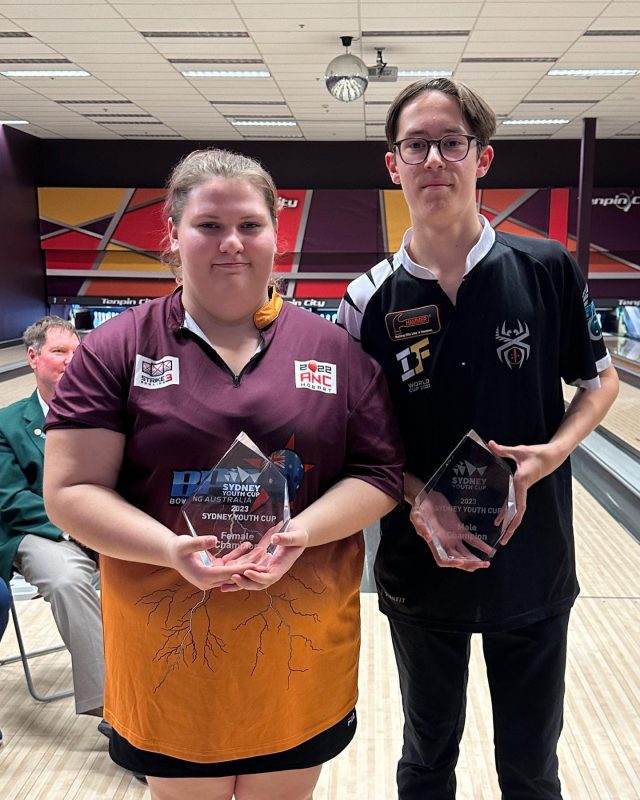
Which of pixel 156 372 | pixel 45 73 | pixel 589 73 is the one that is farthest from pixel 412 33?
pixel 156 372

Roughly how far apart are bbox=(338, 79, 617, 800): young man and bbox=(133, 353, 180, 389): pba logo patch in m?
0.44

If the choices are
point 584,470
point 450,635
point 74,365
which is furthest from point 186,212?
point 584,470

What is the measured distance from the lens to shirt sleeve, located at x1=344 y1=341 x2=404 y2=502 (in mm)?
1263

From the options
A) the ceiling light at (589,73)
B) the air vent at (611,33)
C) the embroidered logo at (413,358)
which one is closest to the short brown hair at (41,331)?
the embroidered logo at (413,358)

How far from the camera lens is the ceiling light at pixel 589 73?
875 centimetres

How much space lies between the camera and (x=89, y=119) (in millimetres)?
12039

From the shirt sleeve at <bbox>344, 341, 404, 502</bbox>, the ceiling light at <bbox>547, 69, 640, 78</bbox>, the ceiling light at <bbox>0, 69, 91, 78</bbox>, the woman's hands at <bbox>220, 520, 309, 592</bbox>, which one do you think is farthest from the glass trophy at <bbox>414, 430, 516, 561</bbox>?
the ceiling light at <bbox>0, 69, 91, 78</bbox>

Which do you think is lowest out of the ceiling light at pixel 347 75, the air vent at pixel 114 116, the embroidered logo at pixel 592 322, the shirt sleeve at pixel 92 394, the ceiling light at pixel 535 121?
the shirt sleeve at pixel 92 394

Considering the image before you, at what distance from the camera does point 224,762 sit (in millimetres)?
1237

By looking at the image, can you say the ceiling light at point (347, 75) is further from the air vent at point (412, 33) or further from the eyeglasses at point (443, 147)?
the eyeglasses at point (443, 147)

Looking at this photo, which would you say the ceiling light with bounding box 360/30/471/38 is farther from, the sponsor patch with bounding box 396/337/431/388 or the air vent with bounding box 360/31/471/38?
the sponsor patch with bounding box 396/337/431/388

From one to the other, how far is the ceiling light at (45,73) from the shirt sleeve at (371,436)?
8694 mm

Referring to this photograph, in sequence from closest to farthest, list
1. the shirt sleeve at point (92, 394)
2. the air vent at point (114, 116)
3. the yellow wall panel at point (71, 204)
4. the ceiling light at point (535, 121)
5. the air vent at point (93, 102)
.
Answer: the shirt sleeve at point (92, 394) → the air vent at point (93, 102) → the air vent at point (114, 116) → the ceiling light at point (535, 121) → the yellow wall panel at point (71, 204)

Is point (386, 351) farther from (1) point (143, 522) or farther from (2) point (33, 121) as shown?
(2) point (33, 121)
